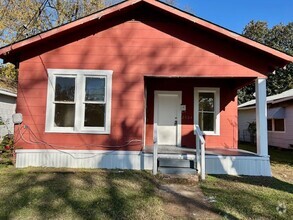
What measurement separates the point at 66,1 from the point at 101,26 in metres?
14.5

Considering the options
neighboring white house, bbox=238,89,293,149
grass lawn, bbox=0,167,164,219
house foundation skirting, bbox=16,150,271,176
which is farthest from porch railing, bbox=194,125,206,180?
neighboring white house, bbox=238,89,293,149

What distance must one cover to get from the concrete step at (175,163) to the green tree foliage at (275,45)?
979 inches

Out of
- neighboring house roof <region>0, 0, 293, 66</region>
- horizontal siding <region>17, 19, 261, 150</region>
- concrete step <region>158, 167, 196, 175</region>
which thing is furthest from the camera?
horizontal siding <region>17, 19, 261, 150</region>

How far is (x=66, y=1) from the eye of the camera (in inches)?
813

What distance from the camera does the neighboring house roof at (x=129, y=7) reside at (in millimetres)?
7477

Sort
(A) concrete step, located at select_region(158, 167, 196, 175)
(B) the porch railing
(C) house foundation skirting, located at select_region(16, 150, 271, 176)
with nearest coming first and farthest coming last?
(B) the porch railing
(A) concrete step, located at select_region(158, 167, 196, 175)
(C) house foundation skirting, located at select_region(16, 150, 271, 176)

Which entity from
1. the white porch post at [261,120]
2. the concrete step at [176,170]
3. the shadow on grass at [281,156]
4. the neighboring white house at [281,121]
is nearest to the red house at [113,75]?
the white porch post at [261,120]

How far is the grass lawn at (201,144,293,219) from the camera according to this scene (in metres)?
4.55

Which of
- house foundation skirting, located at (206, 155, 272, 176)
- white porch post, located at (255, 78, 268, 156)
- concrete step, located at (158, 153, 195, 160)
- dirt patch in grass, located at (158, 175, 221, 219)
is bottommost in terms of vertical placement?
dirt patch in grass, located at (158, 175, 221, 219)

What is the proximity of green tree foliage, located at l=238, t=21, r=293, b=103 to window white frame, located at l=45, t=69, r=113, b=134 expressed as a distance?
2511 centimetres

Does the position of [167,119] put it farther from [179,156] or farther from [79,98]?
[79,98]

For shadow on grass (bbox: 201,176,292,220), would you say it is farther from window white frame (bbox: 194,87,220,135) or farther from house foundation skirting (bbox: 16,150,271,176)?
window white frame (bbox: 194,87,220,135)

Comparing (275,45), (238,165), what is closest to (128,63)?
(238,165)

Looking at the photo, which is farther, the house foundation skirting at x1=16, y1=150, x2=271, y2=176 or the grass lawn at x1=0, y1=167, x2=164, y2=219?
the house foundation skirting at x1=16, y1=150, x2=271, y2=176
